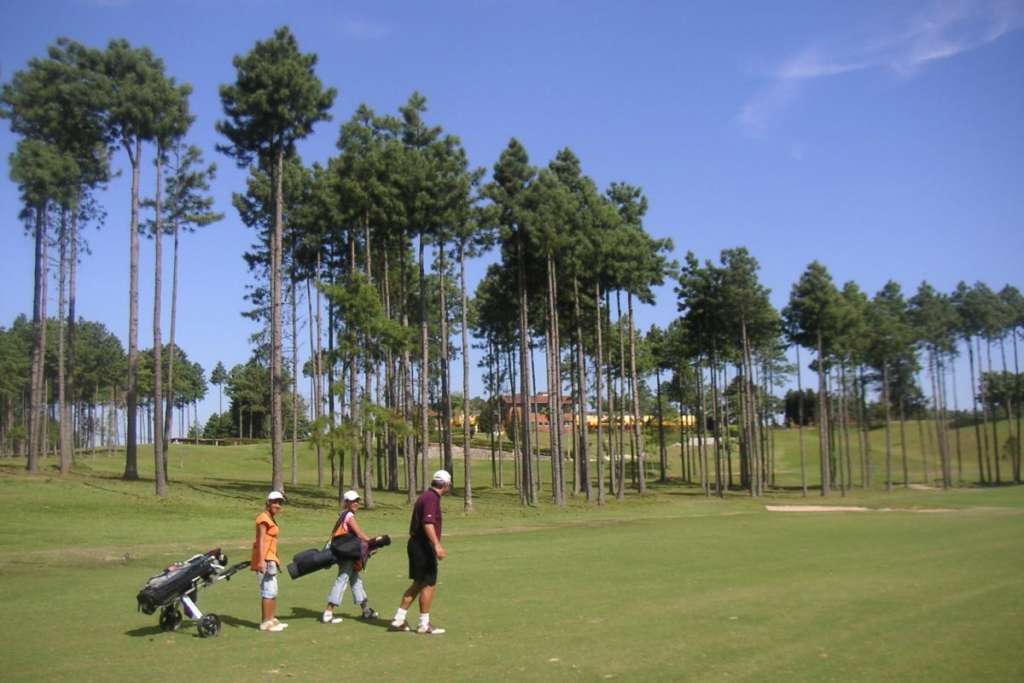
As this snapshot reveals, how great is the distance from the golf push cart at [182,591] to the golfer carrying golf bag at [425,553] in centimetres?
239

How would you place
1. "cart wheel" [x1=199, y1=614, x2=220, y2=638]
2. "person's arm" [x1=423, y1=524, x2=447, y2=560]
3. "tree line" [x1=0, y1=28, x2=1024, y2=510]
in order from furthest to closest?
"tree line" [x1=0, y1=28, x2=1024, y2=510]
"person's arm" [x1=423, y1=524, x2=447, y2=560]
"cart wheel" [x1=199, y1=614, x2=220, y2=638]

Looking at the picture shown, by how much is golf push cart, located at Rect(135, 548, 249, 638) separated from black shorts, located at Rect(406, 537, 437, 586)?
2509 millimetres

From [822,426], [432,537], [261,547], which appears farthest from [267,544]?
[822,426]

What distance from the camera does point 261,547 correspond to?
37.1ft

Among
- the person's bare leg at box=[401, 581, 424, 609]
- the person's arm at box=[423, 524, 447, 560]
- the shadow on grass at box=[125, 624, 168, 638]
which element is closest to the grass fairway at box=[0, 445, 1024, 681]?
the shadow on grass at box=[125, 624, 168, 638]

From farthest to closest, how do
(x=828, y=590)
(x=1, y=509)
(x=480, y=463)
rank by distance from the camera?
(x=480, y=463) < (x=1, y=509) < (x=828, y=590)

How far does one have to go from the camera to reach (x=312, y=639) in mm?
10867

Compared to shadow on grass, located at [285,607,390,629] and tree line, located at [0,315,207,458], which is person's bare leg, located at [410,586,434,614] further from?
tree line, located at [0,315,207,458]

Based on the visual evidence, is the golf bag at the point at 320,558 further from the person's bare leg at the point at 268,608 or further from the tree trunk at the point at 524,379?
the tree trunk at the point at 524,379

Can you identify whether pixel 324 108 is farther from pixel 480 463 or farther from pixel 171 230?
pixel 480 463

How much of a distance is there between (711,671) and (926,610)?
5.55 meters

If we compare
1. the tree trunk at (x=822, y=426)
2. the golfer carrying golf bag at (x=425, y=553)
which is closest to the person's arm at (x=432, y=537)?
the golfer carrying golf bag at (x=425, y=553)

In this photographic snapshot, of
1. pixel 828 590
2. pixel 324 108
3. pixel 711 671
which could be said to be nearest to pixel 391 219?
pixel 324 108

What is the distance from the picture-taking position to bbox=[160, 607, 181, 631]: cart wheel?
1135cm
